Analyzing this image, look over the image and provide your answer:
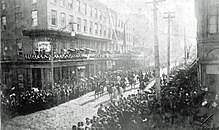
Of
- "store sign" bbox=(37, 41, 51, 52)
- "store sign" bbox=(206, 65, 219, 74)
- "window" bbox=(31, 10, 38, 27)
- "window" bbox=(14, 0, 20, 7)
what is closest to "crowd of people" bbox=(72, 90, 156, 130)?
"store sign" bbox=(206, 65, 219, 74)

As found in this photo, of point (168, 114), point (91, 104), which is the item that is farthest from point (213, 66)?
point (91, 104)

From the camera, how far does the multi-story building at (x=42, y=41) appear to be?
19734 millimetres

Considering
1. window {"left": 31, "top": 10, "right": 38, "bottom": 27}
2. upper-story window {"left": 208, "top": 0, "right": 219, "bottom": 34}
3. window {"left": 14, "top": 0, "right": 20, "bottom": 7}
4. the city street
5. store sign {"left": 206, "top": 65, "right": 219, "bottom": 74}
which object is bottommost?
the city street

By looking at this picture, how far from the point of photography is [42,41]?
69.6ft

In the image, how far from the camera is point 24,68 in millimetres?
20406

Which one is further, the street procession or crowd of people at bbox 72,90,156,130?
the street procession

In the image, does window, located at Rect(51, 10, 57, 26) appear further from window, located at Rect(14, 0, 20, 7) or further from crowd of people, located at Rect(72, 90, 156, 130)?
crowd of people, located at Rect(72, 90, 156, 130)

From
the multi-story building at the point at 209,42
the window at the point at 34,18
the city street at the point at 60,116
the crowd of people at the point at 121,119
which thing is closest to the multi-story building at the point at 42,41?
the window at the point at 34,18

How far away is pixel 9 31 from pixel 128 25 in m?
25.8

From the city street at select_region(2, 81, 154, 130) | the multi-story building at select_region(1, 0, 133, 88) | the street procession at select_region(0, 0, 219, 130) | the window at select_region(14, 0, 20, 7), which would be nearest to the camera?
the street procession at select_region(0, 0, 219, 130)

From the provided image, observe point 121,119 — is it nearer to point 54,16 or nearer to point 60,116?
point 60,116

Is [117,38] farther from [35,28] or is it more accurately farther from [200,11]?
[200,11]

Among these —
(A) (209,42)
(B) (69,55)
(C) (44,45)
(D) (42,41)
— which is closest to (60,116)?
(B) (69,55)

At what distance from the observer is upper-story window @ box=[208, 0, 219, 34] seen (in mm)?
13469
